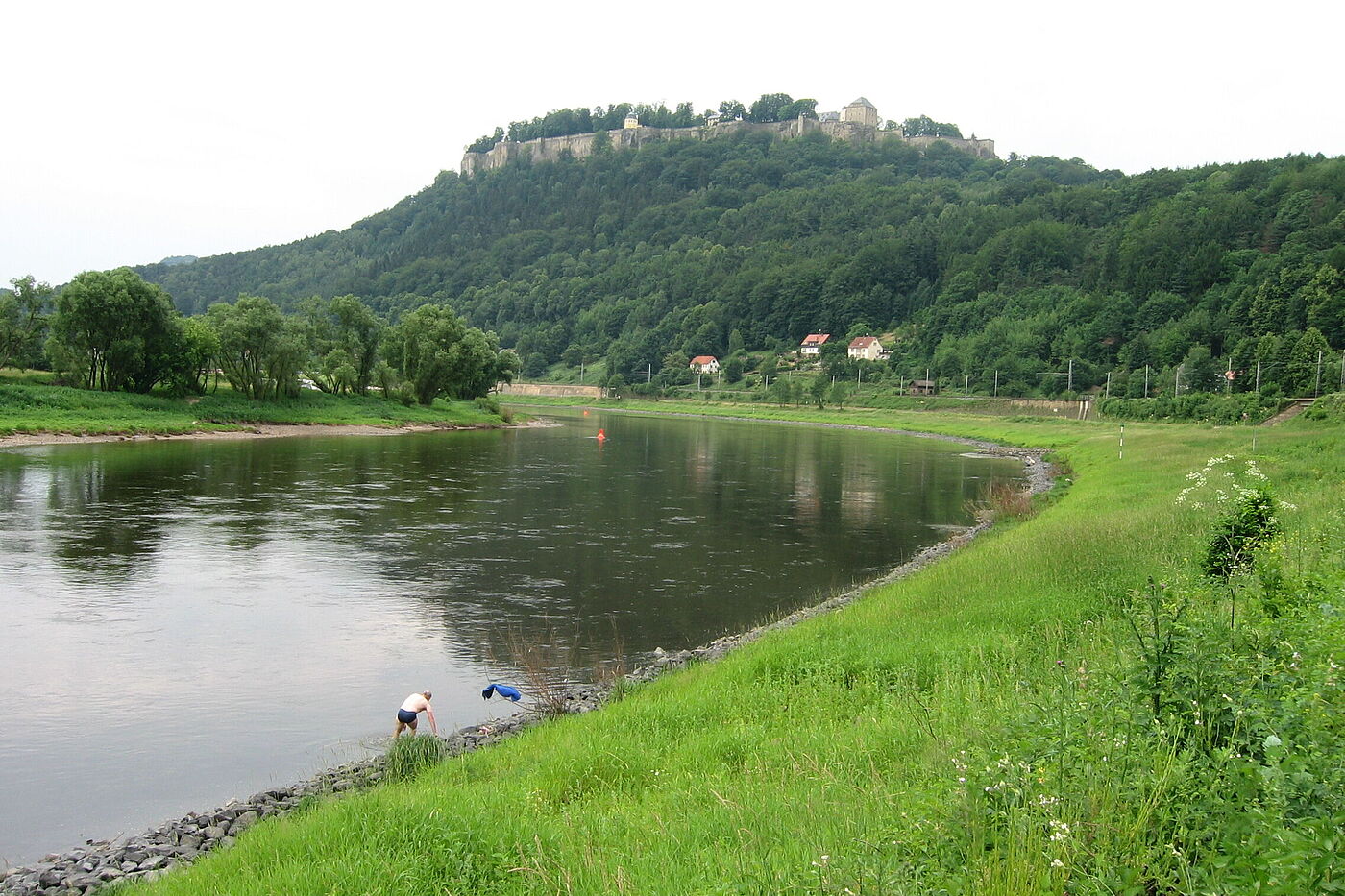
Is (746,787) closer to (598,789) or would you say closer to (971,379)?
(598,789)

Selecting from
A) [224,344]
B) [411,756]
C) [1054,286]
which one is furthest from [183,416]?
[1054,286]

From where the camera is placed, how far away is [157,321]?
60.3 m

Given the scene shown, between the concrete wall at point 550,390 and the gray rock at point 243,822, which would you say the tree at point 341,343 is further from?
the concrete wall at point 550,390

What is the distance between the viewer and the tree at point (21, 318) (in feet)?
187

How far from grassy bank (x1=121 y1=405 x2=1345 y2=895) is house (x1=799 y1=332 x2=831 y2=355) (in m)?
150

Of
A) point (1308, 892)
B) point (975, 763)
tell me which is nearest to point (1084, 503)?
point (975, 763)

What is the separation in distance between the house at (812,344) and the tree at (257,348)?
4130 inches

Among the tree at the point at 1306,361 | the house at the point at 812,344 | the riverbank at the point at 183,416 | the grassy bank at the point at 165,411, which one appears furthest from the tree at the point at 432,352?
the house at the point at 812,344

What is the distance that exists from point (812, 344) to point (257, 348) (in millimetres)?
110585

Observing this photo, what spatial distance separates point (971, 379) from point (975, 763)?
12058 centimetres

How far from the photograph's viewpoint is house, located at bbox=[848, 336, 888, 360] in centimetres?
15025

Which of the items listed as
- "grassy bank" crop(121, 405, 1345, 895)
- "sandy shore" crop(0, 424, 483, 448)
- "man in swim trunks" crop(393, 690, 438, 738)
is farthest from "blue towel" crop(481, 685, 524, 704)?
"sandy shore" crop(0, 424, 483, 448)

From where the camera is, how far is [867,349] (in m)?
151

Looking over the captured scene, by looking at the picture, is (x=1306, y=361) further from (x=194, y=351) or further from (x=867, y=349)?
(x=194, y=351)
